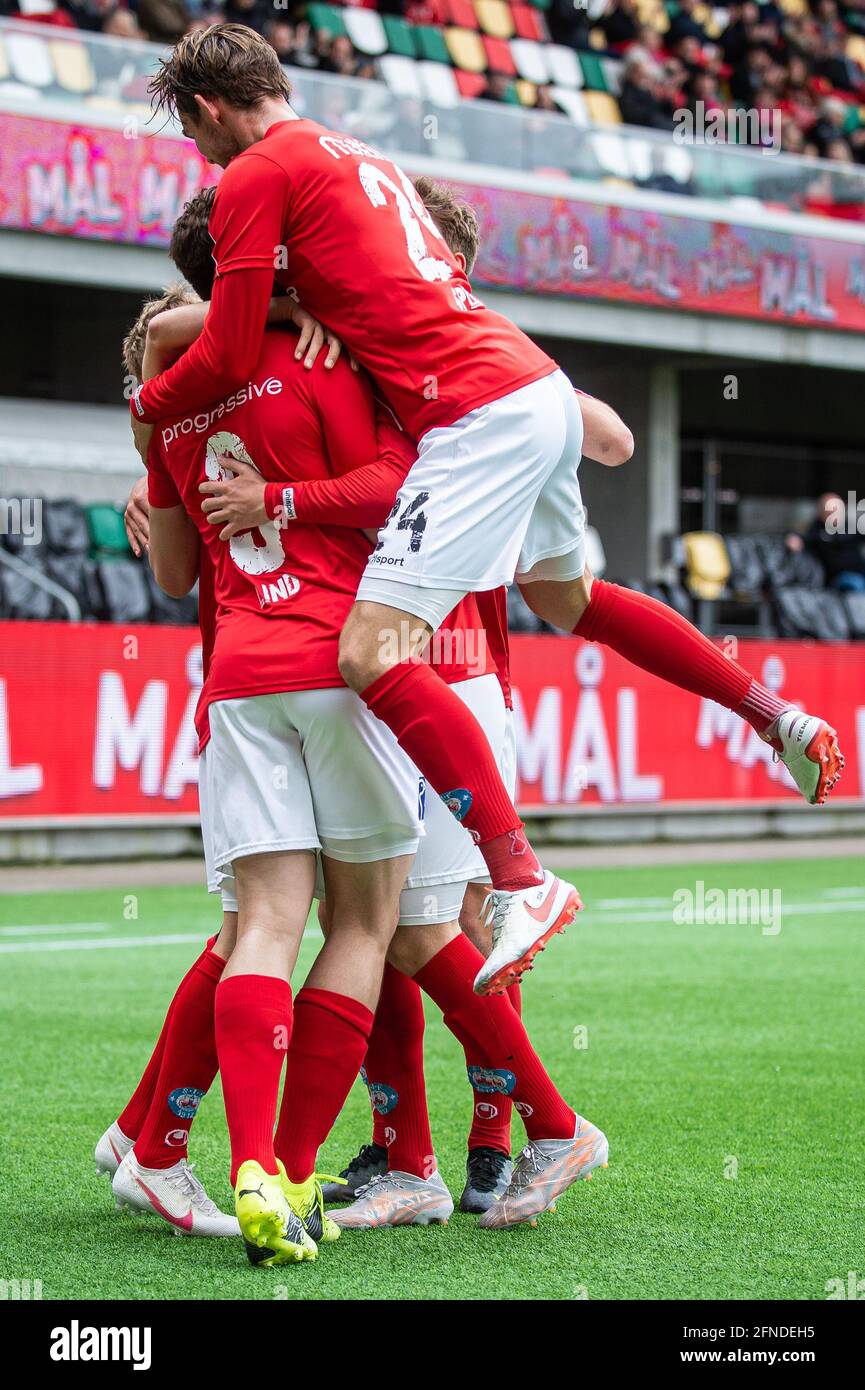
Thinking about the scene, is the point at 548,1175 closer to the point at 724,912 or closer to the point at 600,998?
the point at 600,998

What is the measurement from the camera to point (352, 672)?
10.0 ft

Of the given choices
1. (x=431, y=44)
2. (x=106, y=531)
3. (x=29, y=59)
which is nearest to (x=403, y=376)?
(x=106, y=531)

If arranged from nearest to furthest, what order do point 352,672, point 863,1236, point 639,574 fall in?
1. point 352,672
2. point 863,1236
3. point 639,574

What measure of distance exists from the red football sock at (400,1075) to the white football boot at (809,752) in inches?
34.6

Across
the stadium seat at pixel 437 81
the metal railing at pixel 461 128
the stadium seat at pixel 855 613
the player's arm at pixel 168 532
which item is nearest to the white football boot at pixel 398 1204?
the player's arm at pixel 168 532

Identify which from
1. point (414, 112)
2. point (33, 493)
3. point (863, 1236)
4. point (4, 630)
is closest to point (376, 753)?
point (863, 1236)

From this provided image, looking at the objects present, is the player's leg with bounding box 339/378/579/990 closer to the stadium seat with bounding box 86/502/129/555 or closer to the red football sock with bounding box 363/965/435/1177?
the red football sock with bounding box 363/965/435/1177

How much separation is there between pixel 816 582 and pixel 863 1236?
612 inches

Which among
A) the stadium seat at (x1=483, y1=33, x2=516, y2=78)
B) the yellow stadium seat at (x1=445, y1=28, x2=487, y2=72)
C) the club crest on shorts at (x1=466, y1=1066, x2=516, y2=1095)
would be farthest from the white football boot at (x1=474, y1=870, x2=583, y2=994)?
the stadium seat at (x1=483, y1=33, x2=516, y2=78)

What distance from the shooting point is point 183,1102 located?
336 centimetres

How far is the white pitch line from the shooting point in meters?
8.45

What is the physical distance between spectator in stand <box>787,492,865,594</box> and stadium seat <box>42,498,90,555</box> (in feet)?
26.2

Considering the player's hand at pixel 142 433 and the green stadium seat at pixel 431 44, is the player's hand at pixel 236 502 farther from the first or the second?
the green stadium seat at pixel 431 44

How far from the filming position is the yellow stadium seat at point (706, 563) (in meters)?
17.7
